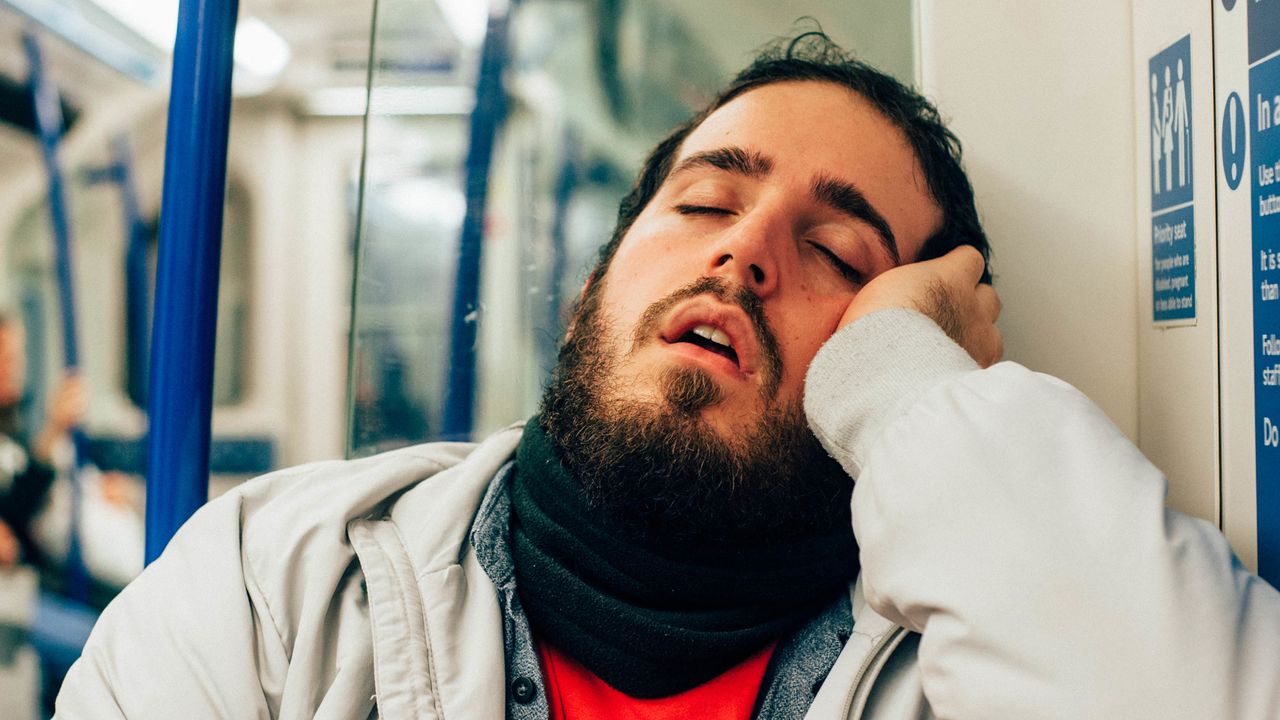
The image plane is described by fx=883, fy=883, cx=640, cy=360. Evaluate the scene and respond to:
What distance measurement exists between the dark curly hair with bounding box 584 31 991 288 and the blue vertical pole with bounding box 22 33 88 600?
3731 mm

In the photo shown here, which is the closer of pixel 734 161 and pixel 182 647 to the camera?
pixel 182 647

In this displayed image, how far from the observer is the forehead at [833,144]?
1.11 meters

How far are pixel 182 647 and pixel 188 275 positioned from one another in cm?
49

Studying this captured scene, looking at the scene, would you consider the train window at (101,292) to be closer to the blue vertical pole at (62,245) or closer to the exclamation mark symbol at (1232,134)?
the blue vertical pole at (62,245)

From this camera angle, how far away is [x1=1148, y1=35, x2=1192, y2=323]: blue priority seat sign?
969 millimetres

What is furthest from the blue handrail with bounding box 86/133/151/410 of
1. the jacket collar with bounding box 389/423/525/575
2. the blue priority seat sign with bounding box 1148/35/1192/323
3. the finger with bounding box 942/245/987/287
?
the blue priority seat sign with bounding box 1148/35/1192/323

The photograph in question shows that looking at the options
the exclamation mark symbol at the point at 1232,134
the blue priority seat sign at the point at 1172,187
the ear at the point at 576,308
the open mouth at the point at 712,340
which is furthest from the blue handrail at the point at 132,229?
the exclamation mark symbol at the point at 1232,134

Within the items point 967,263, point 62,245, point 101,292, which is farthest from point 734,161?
point 101,292

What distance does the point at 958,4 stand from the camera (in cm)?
123

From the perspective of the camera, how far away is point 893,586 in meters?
0.69

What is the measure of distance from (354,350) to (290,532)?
1.75ft

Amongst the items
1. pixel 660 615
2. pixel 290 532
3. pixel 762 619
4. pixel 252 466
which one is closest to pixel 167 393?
pixel 290 532

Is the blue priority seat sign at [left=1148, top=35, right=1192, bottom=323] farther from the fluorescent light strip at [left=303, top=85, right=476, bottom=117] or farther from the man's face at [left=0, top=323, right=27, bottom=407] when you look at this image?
the man's face at [left=0, top=323, right=27, bottom=407]

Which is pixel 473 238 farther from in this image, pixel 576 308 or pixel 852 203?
pixel 852 203
